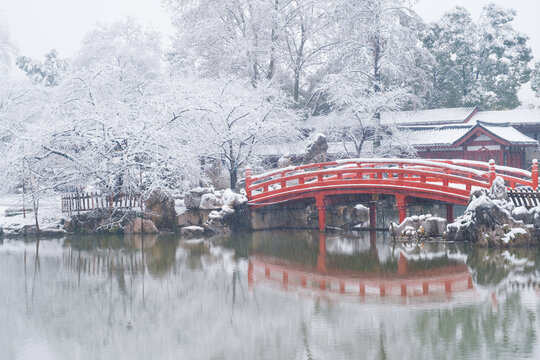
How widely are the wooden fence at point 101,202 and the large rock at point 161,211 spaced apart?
1.12 feet

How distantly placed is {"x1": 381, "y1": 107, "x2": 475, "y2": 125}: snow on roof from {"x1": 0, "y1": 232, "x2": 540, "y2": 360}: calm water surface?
17702 millimetres

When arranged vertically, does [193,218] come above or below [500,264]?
above

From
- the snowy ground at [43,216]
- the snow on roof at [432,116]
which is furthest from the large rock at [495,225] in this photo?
the snow on roof at [432,116]

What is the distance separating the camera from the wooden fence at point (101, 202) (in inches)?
877

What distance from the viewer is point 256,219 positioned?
903 inches

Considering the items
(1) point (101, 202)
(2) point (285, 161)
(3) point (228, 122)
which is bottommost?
(1) point (101, 202)

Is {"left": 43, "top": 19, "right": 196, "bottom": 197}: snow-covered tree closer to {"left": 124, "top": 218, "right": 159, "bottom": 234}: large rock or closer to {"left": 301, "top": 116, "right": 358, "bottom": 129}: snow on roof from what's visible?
{"left": 124, "top": 218, "right": 159, "bottom": 234}: large rock

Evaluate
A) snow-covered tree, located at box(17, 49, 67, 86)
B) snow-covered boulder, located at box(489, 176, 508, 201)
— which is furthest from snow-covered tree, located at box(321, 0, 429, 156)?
snow-covered tree, located at box(17, 49, 67, 86)

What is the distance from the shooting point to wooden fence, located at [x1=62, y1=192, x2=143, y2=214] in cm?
2228

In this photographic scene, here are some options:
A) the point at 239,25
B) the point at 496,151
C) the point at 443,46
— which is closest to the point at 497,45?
the point at 443,46

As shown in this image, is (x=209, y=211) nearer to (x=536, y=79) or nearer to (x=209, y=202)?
(x=209, y=202)

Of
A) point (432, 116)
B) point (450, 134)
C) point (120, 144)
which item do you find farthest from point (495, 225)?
point (432, 116)

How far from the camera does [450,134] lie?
32656 mm

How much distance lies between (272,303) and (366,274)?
125 inches
